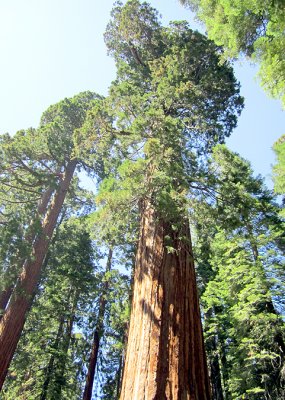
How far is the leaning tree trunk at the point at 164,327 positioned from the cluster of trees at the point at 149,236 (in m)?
0.02

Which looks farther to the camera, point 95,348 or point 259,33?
point 95,348

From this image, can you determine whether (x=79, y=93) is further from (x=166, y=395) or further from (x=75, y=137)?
(x=166, y=395)

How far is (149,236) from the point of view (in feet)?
15.5

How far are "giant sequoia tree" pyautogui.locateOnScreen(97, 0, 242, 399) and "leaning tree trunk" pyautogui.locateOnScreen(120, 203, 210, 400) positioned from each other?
0.03 ft

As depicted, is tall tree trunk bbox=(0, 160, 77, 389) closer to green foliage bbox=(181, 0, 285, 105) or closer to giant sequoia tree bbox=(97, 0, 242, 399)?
giant sequoia tree bbox=(97, 0, 242, 399)

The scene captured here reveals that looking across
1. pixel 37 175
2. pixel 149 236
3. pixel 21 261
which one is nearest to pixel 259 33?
pixel 149 236

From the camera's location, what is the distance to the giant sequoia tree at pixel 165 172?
3242 millimetres

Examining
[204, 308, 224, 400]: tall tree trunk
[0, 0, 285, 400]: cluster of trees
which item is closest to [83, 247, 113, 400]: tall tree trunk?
[0, 0, 285, 400]: cluster of trees

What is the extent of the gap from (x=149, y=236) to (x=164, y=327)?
153cm

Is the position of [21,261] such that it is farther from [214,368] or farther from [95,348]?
[214,368]

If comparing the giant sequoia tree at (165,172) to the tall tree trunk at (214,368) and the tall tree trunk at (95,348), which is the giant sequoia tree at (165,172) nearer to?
the tall tree trunk at (95,348)

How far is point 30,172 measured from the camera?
1256 cm

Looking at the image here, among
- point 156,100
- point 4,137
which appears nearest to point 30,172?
point 4,137

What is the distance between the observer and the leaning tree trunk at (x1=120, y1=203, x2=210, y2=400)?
306 cm
